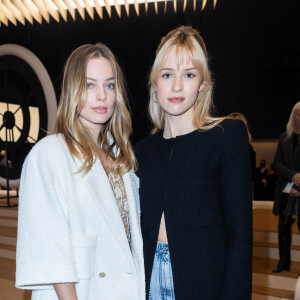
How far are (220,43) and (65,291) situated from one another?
592cm

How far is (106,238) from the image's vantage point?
1.27 meters

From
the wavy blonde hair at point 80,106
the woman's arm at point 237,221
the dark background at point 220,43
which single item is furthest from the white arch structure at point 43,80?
the woman's arm at point 237,221

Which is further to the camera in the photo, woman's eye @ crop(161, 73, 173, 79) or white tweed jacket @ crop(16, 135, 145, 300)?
woman's eye @ crop(161, 73, 173, 79)

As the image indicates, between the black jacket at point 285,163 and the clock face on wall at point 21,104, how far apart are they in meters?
4.04

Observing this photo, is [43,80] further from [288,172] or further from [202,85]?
[202,85]

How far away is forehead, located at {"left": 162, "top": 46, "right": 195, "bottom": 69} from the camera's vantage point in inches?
50.4

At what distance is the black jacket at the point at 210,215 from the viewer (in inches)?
45.5

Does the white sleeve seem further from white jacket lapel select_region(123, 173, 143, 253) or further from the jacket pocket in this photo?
white jacket lapel select_region(123, 173, 143, 253)

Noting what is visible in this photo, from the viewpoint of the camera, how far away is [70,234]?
1.22 metres

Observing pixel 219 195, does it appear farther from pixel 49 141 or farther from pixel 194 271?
pixel 49 141

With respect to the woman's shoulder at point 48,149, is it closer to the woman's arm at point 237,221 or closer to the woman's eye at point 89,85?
the woman's eye at point 89,85

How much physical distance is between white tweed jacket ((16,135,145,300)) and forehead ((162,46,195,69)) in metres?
0.44

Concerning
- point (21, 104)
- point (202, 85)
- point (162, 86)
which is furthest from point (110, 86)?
point (21, 104)

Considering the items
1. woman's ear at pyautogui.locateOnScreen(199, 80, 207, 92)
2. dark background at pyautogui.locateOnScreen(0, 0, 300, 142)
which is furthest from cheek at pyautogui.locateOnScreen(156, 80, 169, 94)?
dark background at pyautogui.locateOnScreen(0, 0, 300, 142)
